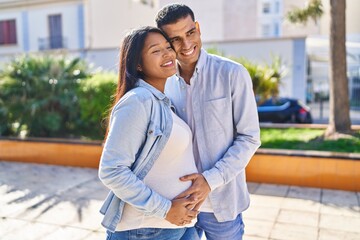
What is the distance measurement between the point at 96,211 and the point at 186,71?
2943 millimetres

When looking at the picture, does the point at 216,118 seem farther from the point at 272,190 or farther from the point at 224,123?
the point at 272,190

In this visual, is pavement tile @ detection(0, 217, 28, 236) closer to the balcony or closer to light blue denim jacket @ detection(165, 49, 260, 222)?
light blue denim jacket @ detection(165, 49, 260, 222)

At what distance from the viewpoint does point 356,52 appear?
51.7 feet

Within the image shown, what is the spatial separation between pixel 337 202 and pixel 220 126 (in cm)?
343

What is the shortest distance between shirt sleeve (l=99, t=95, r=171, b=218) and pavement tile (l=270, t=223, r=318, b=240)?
251 cm

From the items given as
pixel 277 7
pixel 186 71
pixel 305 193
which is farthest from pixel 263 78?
pixel 277 7

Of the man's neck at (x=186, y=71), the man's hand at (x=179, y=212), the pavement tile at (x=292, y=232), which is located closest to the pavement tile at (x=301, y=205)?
the pavement tile at (x=292, y=232)

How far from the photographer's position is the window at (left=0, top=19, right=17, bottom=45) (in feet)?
69.8

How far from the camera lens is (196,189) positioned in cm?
165

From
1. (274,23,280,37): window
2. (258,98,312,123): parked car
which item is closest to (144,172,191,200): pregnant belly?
(258,98,312,123): parked car

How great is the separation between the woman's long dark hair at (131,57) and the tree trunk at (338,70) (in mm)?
5956

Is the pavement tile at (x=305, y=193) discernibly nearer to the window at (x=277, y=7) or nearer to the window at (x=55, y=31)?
the window at (x=55, y=31)

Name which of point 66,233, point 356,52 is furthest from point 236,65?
point 356,52

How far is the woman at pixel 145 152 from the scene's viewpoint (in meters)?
1.48
